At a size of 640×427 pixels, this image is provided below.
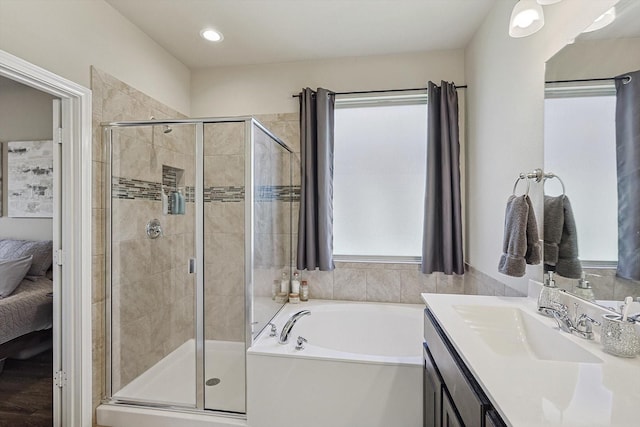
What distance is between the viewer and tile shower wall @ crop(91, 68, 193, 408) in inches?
78.3

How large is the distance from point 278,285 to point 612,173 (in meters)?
2.10

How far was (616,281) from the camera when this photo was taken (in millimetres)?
1062

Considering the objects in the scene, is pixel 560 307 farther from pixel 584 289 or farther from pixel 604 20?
pixel 604 20

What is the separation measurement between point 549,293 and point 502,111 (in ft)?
3.73

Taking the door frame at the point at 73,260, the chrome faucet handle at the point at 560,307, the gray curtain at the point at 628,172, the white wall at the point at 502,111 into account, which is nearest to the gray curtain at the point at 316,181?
the white wall at the point at 502,111

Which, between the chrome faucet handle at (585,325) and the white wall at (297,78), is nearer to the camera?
the chrome faucet handle at (585,325)

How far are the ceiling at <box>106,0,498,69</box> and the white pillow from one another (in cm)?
214

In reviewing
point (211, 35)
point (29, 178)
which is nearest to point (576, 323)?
point (211, 35)

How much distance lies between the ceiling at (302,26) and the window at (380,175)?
0.44m

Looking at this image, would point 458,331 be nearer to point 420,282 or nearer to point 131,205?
point 420,282

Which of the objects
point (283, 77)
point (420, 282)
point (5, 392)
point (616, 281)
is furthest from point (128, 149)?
point (616, 281)

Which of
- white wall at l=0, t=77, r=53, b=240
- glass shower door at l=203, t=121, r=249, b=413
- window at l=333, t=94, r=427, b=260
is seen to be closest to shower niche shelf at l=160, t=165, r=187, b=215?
glass shower door at l=203, t=121, r=249, b=413

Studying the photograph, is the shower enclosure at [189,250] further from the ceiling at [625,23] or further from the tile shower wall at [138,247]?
the ceiling at [625,23]

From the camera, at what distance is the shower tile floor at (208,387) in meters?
1.96
